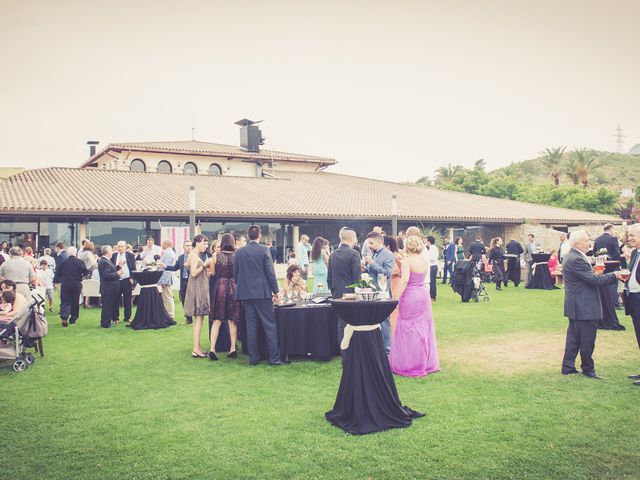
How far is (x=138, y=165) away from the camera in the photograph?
2916 centimetres

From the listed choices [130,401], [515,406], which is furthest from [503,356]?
[130,401]

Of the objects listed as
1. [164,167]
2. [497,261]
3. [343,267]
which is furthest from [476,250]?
[164,167]

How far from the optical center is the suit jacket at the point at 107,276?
11.2m

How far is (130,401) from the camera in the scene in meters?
6.11

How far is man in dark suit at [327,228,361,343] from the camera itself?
7.32 meters

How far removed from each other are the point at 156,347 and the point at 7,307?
2.48 meters

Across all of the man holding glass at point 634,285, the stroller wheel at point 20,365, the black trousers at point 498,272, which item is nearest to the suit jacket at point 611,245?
the man holding glass at point 634,285

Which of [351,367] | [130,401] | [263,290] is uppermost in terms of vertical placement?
[263,290]

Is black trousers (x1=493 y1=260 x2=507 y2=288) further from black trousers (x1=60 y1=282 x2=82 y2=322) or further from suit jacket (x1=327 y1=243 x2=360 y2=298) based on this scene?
black trousers (x1=60 y1=282 x2=82 y2=322)

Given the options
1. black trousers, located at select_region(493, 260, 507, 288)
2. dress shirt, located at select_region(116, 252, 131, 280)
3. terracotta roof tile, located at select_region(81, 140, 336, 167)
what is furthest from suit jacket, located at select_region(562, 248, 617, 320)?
terracotta roof tile, located at select_region(81, 140, 336, 167)

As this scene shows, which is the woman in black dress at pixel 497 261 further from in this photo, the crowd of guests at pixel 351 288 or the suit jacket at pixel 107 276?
the suit jacket at pixel 107 276

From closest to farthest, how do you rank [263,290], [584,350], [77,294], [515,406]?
[515,406]
[584,350]
[263,290]
[77,294]

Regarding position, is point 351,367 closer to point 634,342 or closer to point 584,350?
point 584,350

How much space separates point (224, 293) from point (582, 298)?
5164 millimetres
